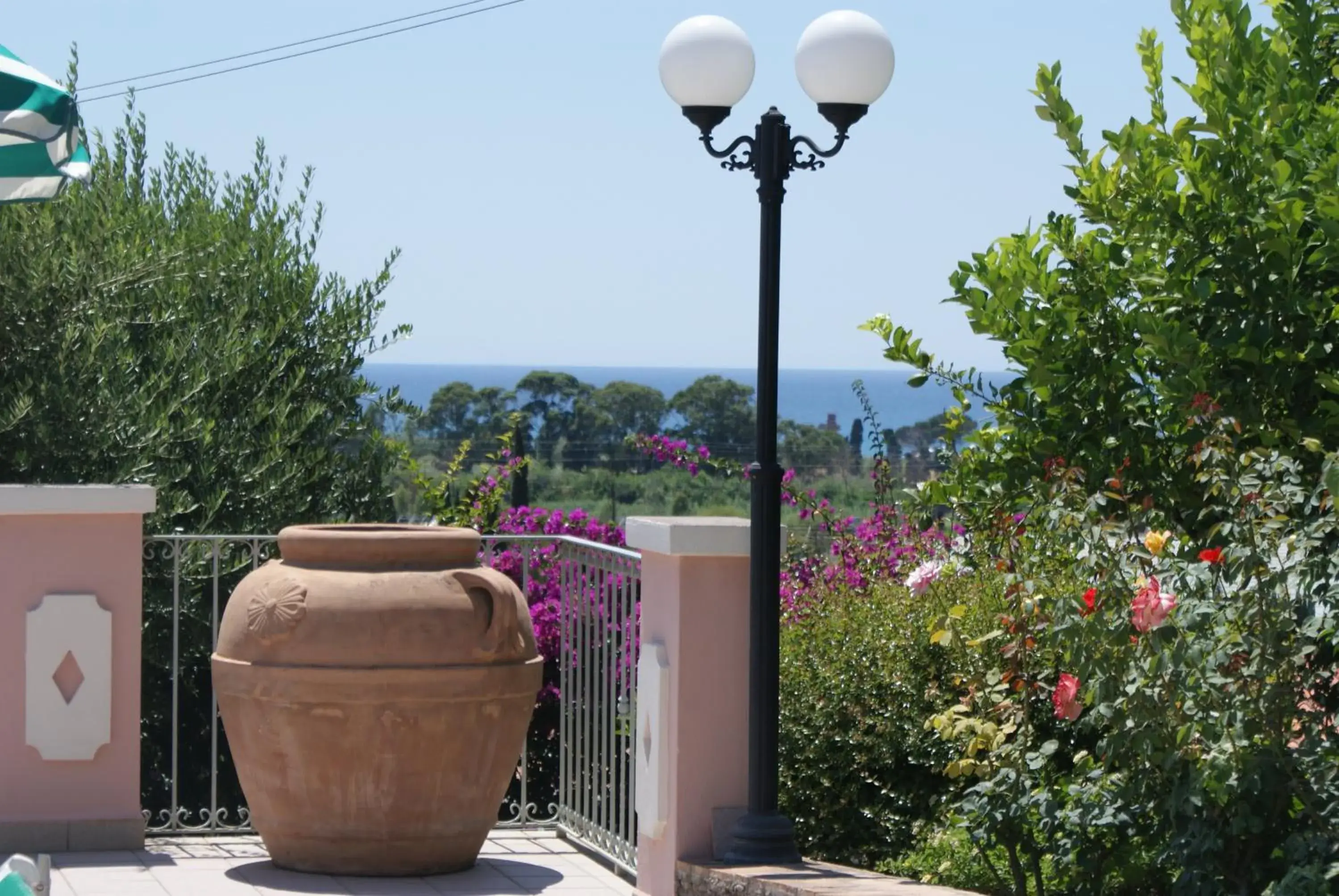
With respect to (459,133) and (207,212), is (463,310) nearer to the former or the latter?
(459,133)

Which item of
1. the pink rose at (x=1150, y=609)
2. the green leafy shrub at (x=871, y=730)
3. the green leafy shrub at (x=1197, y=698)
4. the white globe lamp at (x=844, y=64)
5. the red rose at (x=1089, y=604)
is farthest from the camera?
the green leafy shrub at (x=871, y=730)

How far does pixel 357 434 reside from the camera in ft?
38.7

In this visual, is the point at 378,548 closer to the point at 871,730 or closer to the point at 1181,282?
the point at 871,730

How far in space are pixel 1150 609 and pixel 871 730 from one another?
1.92 metres

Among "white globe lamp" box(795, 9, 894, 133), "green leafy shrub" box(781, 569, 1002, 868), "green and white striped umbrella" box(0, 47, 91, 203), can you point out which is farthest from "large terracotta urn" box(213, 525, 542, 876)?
"white globe lamp" box(795, 9, 894, 133)

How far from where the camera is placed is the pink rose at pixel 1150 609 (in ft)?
15.0

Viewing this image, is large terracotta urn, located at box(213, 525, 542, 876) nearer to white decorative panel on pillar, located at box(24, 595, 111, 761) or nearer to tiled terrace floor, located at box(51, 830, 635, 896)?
tiled terrace floor, located at box(51, 830, 635, 896)

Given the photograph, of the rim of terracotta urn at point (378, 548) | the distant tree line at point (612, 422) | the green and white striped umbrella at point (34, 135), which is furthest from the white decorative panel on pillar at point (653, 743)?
the distant tree line at point (612, 422)

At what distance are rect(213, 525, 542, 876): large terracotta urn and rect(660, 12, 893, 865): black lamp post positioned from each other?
1147mm

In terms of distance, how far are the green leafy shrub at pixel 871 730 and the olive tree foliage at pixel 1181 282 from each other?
78cm

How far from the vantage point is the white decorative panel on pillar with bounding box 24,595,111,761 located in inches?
278

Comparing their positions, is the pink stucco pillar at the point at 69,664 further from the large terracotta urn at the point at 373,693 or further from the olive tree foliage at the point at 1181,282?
the olive tree foliage at the point at 1181,282

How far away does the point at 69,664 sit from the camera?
7.10m

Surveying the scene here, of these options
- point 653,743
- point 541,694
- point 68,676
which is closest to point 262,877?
point 68,676
